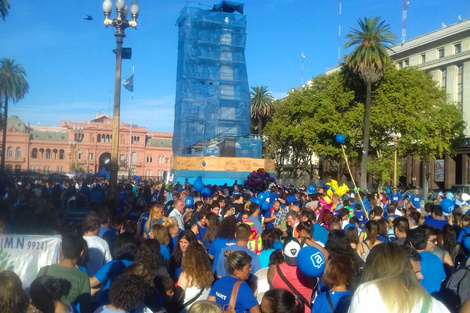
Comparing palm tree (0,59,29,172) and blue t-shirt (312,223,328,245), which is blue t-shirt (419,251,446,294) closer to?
blue t-shirt (312,223,328,245)

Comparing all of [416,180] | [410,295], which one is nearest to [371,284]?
[410,295]

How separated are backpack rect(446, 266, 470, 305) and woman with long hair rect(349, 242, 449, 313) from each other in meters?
1.73

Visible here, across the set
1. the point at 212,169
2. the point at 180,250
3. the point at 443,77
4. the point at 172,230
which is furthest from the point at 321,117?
the point at 180,250

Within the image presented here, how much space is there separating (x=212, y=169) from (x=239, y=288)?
37526 millimetres

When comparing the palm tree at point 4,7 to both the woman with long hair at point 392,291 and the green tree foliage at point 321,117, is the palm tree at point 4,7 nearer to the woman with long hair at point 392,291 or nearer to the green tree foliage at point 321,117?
the woman with long hair at point 392,291

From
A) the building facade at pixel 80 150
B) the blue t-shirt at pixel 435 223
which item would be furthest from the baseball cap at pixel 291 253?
the building facade at pixel 80 150

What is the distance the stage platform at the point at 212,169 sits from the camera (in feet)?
136

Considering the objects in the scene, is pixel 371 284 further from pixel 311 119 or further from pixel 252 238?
pixel 311 119

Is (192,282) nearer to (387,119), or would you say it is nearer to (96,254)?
(96,254)

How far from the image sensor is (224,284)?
4.54 m

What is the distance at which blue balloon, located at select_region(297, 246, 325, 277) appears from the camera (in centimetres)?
480

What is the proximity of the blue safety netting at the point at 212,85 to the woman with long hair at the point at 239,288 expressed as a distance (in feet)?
133

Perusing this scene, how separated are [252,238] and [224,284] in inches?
111

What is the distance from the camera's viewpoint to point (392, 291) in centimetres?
303
